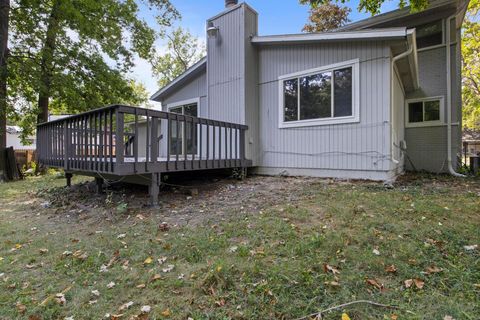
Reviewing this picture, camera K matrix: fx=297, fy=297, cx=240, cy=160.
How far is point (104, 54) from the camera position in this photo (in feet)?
46.8

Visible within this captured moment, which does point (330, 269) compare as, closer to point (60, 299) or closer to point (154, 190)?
point (60, 299)

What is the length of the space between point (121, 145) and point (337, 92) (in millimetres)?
4642

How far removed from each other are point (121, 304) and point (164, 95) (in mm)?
9416

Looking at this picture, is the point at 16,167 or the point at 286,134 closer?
the point at 286,134

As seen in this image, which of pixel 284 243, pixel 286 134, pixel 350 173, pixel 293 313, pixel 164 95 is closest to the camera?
pixel 293 313

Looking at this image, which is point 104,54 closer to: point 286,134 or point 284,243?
point 286,134

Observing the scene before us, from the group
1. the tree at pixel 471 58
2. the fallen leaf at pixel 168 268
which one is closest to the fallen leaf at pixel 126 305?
the fallen leaf at pixel 168 268

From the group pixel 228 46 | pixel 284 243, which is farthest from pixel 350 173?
pixel 228 46

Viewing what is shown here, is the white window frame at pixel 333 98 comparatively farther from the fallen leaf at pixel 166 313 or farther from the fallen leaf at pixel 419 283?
the fallen leaf at pixel 166 313

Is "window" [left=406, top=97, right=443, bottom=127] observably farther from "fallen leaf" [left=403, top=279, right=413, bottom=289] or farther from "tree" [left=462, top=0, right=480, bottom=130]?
"fallen leaf" [left=403, top=279, right=413, bottom=289]

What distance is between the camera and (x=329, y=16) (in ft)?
59.2

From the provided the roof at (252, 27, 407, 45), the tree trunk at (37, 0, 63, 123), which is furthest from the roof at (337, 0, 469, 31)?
the tree trunk at (37, 0, 63, 123)

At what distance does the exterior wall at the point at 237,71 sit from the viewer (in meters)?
7.62

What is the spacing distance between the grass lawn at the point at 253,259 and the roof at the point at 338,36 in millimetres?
3064
